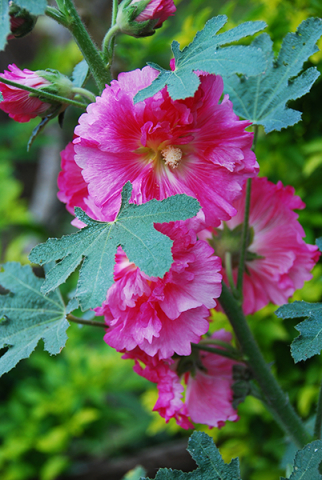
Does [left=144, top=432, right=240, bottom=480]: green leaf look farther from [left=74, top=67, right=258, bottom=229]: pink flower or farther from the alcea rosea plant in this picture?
[left=74, top=67, right=258, bottom=229]: pink flower

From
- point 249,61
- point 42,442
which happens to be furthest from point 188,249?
point 42,442

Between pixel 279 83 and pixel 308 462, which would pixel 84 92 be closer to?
pixel 279 83

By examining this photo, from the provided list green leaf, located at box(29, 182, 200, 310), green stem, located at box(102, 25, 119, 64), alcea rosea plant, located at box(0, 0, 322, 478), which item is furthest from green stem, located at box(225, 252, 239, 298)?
green stem, located at box(102, 25, 119, 64)

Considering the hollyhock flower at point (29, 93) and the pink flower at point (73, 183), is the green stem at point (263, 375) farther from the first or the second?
the hollyhock flower at point (29, 93)

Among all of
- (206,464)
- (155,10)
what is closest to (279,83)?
(155,10)

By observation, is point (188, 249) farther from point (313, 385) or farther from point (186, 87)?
point (313, 385)
